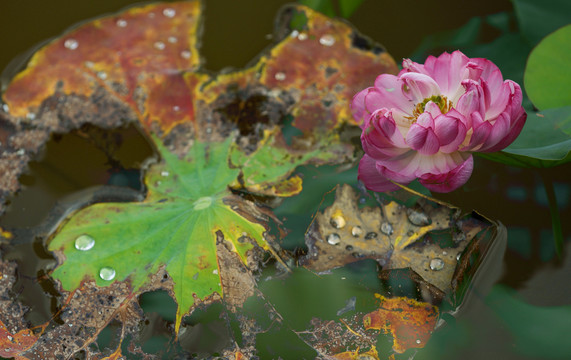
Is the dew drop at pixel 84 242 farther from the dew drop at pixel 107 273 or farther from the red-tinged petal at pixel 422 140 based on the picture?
the red-tinged petal at pixel 422 140

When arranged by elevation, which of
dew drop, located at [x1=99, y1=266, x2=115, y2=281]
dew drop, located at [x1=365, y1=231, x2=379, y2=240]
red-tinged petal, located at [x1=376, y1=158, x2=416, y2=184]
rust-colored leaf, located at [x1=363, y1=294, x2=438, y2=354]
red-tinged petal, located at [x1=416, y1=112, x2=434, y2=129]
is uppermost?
red-tinged petal, located at [x1=416, y1=112, x2=434, y2=129]

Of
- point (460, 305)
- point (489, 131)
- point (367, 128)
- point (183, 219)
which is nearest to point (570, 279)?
point (460, 305)

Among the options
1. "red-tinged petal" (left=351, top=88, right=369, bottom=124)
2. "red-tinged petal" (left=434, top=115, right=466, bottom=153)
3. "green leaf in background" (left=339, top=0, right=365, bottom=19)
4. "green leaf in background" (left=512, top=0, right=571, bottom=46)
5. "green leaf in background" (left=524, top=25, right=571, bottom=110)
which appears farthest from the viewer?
"green leaf in background" (left=339, top=0, right=365, bottom=19)

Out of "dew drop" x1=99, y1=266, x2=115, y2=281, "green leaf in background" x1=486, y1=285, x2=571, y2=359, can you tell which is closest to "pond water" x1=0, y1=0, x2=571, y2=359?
"green leaf in background" x1=486, y1=285, x2=571, y2=359

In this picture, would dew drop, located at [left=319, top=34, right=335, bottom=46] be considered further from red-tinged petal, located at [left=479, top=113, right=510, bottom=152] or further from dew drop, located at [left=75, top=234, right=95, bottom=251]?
dew drop, located at [left=75, top=234, right=95, bottom=251]

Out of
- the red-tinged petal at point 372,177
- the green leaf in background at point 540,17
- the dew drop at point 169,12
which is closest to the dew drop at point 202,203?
the red-tinged petal at point 372,177

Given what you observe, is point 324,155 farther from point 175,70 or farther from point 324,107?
point 175,70

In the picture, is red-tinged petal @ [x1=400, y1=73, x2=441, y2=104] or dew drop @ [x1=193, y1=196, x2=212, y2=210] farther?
dew drop @ [x1=193, y1=196, x2=212, y2=210]
